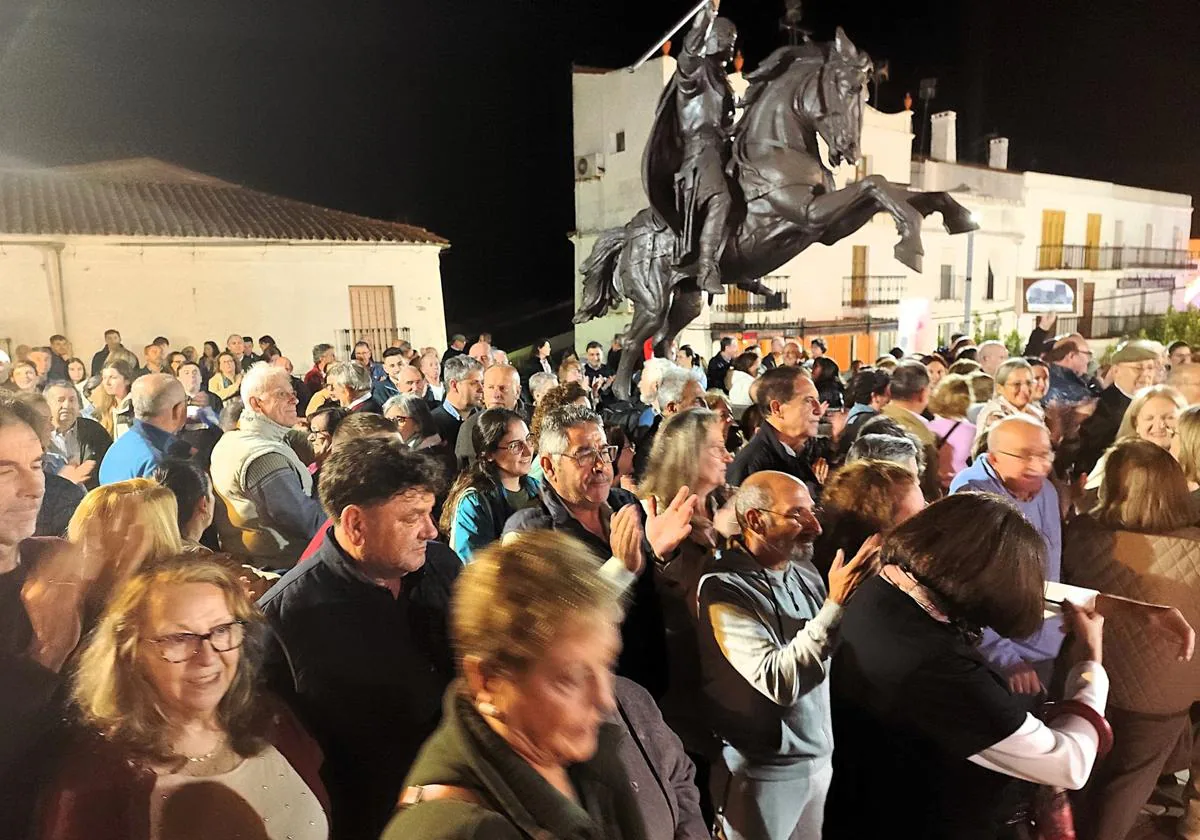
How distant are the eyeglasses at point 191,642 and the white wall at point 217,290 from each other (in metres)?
14.0

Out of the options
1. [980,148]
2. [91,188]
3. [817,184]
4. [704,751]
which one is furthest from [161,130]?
[980,148]

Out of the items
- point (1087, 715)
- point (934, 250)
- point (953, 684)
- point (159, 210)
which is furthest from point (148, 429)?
point (934, 250)

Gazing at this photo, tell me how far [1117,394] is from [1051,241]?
2294 centimetres

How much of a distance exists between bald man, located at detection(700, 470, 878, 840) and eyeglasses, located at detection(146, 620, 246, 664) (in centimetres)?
111

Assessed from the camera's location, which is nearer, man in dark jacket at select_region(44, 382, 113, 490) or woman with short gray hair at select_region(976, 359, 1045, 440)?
man in dark jacket at select_region(44, 382, 113, 490)

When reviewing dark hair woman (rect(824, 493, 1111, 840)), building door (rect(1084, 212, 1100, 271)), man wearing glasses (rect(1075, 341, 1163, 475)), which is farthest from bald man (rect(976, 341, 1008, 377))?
building door (rect(1084, 212, 1100, 271))

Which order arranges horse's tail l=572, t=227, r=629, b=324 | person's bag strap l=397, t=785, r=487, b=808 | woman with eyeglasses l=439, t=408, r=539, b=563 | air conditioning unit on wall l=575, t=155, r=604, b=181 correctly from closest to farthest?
person's bag strap l=397, t=785, r=487, b=808, woman with eyeglasses l=439, t=408, r=539, b=563, horse's tail l=572, t=227, r=629, b=324, air conditioning unit on wall l=575, t=155, r=604, b=181

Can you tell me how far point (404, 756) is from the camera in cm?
186

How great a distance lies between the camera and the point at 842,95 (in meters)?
6.68

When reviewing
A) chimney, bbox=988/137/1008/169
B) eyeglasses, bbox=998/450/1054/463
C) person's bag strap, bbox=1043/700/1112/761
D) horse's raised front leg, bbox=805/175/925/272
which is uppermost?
chimney, bbox=988/137/1008/169

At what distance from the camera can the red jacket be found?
4.96 feet

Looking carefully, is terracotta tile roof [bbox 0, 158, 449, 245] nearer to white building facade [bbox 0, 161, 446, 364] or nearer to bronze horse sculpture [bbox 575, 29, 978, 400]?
white building facade [bbox 0, 161, 446, 364]

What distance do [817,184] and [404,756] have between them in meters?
6.48

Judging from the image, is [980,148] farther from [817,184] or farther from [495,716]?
[495,716]
